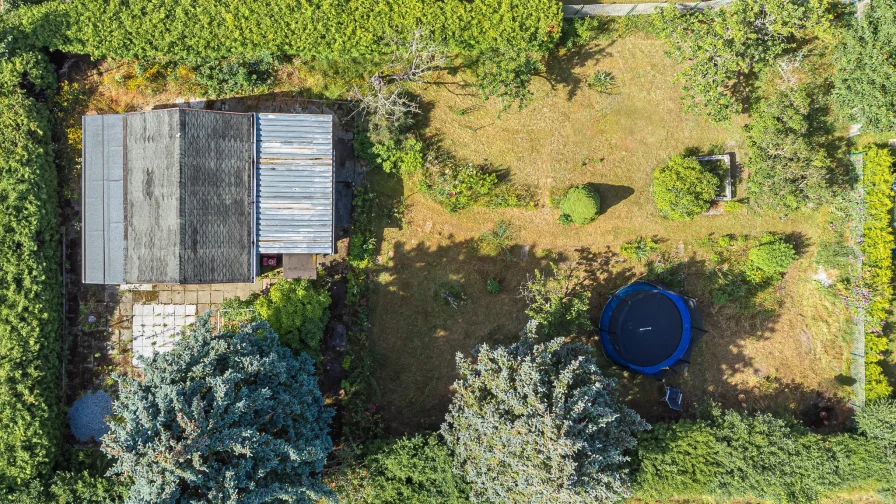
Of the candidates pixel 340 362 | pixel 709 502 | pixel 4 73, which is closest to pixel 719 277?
pixel 709 502

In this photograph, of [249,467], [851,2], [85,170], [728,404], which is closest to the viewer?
[249,467]

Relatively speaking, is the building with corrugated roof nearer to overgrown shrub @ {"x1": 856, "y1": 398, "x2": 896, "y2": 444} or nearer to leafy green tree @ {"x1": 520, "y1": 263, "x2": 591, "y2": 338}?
leafy green tree @ {"x1": 520, "y1": 263, "x2": 591, "y2": 338}

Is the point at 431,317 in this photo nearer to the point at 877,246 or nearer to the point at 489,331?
the point at 489,331

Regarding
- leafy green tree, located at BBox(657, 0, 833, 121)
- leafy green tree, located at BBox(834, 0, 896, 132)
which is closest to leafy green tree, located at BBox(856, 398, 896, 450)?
leafy green tree, located at BBox(834, 0, 896, 132)

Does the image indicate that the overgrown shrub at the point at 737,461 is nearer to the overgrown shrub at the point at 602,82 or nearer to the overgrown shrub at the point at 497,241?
the overgrown shrub at the point at 497,241

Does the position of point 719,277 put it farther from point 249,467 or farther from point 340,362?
point 249,467

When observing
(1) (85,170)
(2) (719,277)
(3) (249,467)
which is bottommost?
(3) (249,467)
